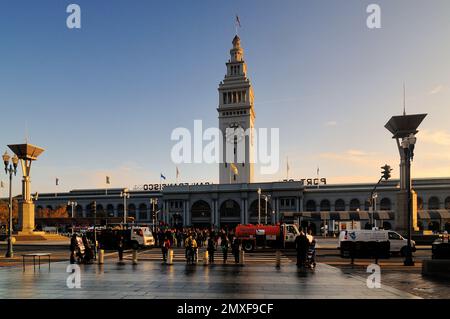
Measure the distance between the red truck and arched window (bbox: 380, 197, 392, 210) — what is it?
228 ft

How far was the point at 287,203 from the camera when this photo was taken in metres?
104

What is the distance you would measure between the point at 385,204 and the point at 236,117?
48.3m

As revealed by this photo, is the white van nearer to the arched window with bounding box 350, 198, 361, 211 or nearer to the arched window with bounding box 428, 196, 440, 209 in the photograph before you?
the arched window with bounding box 350, 198, 361, 211

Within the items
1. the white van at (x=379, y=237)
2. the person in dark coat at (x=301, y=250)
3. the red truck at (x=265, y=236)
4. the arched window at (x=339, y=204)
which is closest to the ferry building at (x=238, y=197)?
the arched window at (x=339, y=204)

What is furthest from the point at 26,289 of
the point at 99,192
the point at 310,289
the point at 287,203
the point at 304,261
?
the point at 99,192

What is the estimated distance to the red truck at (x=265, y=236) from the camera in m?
35.6

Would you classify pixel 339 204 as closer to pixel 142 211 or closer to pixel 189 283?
pixel 142 211

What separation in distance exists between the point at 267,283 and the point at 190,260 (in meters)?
9.24

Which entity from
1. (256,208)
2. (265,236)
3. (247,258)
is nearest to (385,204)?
(256,208)

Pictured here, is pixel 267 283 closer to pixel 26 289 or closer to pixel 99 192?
pixel 26 289

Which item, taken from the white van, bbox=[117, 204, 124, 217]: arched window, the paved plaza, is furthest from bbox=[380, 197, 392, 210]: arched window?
the paved plaza

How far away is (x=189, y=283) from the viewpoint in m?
16.7

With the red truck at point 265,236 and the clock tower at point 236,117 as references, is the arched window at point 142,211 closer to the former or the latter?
the clock tower at point 236,117

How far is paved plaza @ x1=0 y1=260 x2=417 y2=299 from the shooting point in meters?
14.2
